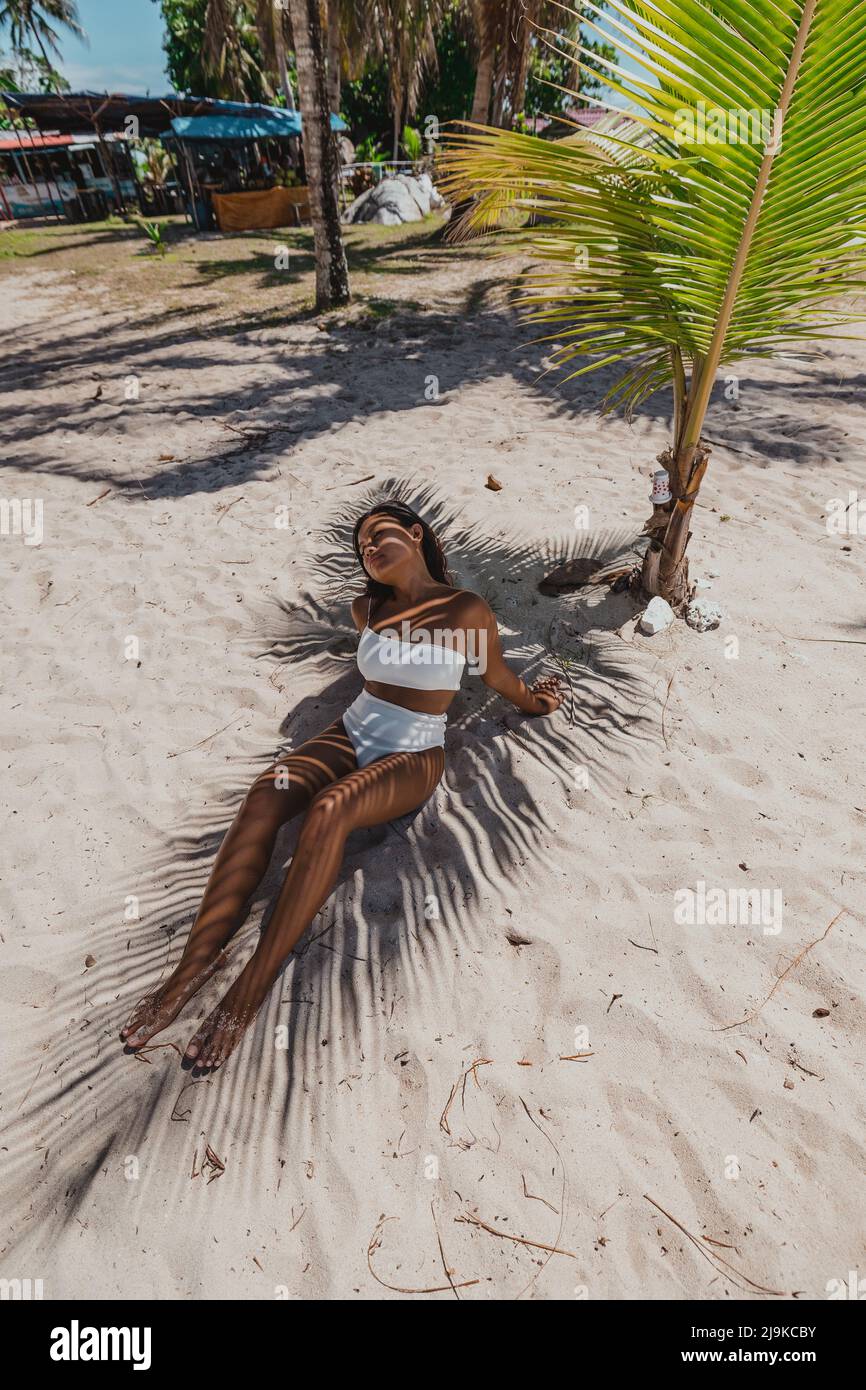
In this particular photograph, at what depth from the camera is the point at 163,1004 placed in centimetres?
212

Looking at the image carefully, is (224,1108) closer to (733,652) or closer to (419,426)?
(733,652)

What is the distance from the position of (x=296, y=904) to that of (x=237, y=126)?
22.5 metres

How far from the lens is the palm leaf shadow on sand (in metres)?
1.94

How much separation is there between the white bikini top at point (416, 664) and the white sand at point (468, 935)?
51 cm

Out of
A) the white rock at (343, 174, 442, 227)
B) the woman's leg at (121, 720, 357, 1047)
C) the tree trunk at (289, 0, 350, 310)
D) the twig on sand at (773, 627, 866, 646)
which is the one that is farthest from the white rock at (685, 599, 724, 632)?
the white rock at (343, 174, 442, 227)

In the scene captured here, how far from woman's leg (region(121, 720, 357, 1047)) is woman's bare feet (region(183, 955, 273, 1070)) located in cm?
14

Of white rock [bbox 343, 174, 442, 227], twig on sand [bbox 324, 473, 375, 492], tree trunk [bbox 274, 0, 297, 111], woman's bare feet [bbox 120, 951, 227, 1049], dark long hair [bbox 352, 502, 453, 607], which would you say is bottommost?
woman's bare feet [bbox 120, 951, 227, 1049]

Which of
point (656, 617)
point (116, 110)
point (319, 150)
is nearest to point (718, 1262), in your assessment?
point (656, 617)

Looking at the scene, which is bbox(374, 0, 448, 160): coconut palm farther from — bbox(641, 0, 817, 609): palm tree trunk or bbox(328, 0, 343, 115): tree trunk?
bbox(641, 0, 817, 609): palm tree trunk

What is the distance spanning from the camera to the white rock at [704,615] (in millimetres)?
3412

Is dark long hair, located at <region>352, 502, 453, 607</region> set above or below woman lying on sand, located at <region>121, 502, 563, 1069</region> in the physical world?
above

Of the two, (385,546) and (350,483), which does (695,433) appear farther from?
(350,483)

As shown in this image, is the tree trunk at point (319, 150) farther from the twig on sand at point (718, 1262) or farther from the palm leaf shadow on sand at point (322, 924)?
the twig on sand at point (718, 1262)

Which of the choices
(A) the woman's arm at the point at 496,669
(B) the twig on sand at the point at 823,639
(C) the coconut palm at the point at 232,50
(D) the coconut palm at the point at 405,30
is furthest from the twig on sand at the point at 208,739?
(C) the coconut palm at the point at 232,50
